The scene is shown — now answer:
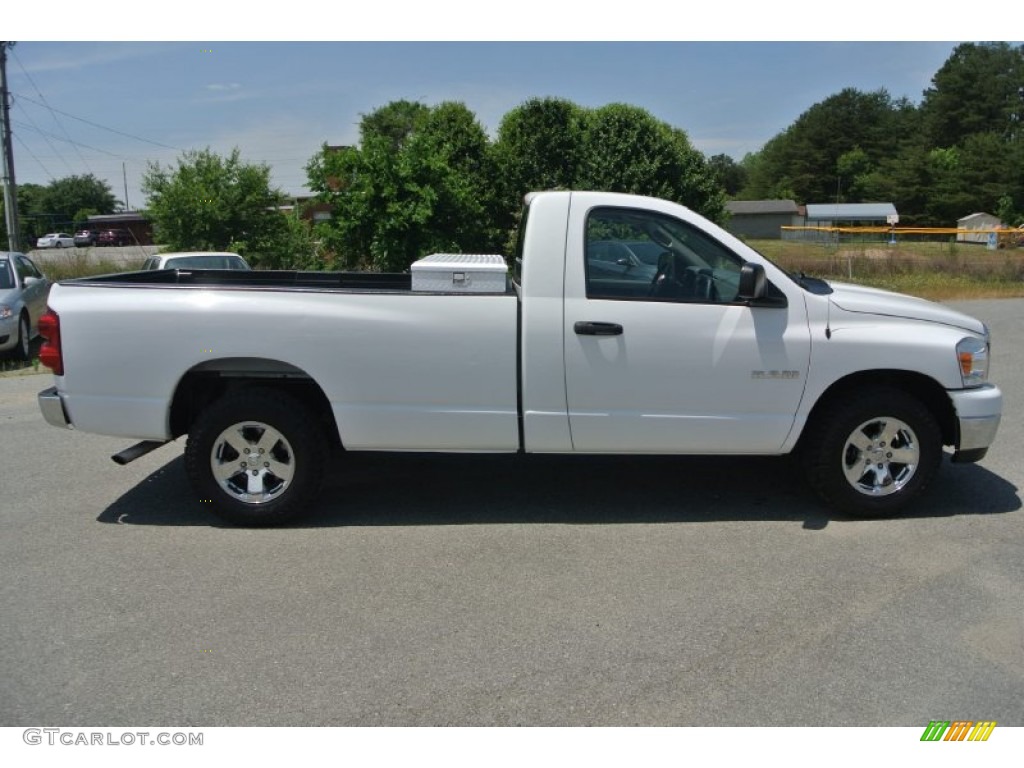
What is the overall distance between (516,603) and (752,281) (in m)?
2.27

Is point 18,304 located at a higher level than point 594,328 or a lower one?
lower

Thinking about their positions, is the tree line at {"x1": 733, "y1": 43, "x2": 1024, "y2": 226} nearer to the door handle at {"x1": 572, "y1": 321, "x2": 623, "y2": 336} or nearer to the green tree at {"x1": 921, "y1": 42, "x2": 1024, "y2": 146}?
the green tree at {"x1": 921, "y1": 42, "x2": 1024, "y2": 146}

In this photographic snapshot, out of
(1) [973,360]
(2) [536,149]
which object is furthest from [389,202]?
(1) [973,360]

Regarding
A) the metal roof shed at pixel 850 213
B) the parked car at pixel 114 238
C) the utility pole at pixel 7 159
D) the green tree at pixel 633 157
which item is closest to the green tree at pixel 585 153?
the green tree at pixel 633 157

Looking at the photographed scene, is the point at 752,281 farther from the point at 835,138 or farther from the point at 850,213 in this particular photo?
the point at 835,138


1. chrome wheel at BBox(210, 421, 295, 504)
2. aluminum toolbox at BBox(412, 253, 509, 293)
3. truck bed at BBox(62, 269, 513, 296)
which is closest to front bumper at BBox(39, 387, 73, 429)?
chrome wheel at BBox(210, 421, 295, 504)

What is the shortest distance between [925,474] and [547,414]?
7.74 feet

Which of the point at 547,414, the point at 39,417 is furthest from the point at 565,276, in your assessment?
the point at 39,417

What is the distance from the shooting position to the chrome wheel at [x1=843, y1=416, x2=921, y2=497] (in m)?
5.34

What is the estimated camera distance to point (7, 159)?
1023 inches

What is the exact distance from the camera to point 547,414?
5207 millimetres

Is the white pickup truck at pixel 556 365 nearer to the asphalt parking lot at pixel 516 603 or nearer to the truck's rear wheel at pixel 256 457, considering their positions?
the truck's rear wheel at pixel 256 457

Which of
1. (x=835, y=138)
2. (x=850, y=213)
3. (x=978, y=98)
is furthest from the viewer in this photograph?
(x=835, y=138)

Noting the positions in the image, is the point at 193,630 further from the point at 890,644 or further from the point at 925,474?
the point at 925,474
